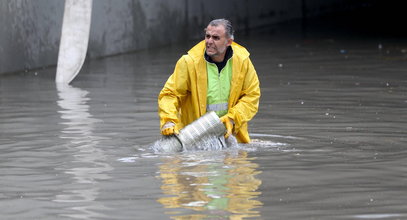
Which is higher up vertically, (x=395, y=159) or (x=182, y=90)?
(x=182, y=90)

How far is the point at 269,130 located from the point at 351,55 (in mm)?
8822

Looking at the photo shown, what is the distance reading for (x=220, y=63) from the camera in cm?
891

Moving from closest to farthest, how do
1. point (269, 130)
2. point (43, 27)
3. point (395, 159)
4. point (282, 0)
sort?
point (395, 159) → point (269, 130) → point (43, 27) → point (282, 0)

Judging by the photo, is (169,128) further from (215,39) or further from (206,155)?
(215,39)

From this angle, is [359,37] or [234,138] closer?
[234,138]

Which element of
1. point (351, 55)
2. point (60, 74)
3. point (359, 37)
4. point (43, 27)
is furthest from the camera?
point (359, 37)

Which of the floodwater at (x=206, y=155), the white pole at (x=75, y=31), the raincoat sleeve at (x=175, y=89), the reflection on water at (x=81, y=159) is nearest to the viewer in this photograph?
the floodwater at (x=206, y=155)

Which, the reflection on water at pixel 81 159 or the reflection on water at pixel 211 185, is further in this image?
the reflection on water at pixel 81 159

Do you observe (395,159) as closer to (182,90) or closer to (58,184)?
(182,90)

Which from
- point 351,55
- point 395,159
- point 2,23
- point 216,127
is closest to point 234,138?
point 216,127

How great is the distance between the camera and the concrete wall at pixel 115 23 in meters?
16.5

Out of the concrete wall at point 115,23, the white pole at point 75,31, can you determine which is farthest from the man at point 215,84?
the concrete wall at point 115,23

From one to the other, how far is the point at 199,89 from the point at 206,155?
56 cm

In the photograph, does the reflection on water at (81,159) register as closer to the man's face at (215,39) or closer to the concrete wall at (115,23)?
the man's face at (215,39)
